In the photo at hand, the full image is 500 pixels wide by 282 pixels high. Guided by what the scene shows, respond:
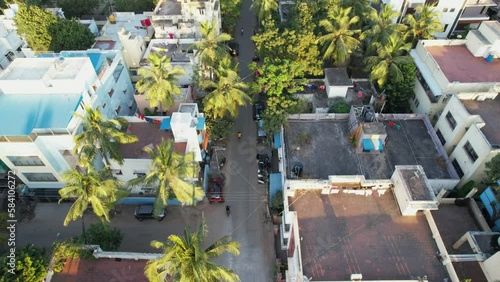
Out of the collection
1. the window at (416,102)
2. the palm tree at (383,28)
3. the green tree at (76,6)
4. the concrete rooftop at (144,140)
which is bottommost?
the concrete rooftop at (144,140)

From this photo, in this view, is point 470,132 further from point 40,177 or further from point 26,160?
point 40,177

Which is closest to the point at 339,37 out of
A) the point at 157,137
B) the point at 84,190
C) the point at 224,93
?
the point at 224,93

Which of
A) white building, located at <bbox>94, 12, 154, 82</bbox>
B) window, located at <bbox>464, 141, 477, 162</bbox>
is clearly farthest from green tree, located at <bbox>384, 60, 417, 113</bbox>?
white building, located at <bbox>94, 12, 154, 82</bbox>

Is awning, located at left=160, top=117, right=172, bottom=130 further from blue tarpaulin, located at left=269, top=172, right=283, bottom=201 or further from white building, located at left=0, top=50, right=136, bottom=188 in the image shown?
blue tarpaulin, located at left=269, top=172, right=283, bottom=201

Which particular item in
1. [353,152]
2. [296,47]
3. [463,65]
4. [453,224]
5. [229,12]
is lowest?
[453,224]

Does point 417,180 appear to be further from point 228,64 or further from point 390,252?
point 228,64

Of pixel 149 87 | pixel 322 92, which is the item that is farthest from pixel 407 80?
pixel 149 87

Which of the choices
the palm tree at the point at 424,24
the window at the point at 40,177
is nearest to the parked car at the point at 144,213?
the window at the point at 40,177

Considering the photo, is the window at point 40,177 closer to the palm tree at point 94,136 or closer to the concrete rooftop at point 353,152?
the palm tree at point 94,136
